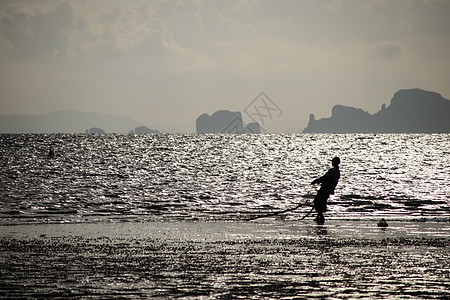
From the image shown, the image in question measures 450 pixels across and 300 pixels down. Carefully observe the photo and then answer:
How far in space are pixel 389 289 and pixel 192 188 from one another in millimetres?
43351

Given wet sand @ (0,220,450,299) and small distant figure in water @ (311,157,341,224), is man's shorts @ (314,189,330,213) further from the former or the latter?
wet sand @ (0,220,450,299)

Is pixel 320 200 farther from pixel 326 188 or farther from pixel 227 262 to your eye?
pixel 227 262

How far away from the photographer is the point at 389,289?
10.4 metres

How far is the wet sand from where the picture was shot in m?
10.4

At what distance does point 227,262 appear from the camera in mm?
13367

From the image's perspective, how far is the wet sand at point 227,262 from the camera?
10.4 metres

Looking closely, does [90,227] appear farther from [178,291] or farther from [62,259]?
[178,291]

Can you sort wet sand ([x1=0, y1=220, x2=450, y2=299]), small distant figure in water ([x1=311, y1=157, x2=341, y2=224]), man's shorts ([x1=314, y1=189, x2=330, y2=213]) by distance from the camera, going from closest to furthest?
1. wet sand ([x1=0, y1=220, x2=450, y2=299])
2. small distant figure in water ([x1=311, y1=157, x2=341, y2=224])
3. man's shorts ([x1=314, y1=189, x2=330, y2=213])

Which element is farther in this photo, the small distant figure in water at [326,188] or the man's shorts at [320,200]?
the man's shorts at [320,200]

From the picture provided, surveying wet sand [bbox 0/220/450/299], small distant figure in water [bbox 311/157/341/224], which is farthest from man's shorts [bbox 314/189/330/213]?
wet sand [bbox 0/220/450/299]

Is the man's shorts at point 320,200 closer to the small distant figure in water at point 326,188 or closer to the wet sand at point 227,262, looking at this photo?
the small distant figure in water at point 326,188

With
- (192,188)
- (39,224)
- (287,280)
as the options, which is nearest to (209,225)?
(39,224)

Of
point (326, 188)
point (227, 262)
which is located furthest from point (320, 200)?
point (227, 262)

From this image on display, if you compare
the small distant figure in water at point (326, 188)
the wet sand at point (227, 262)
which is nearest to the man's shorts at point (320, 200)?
the small distant figure in water at point (326, 188)
